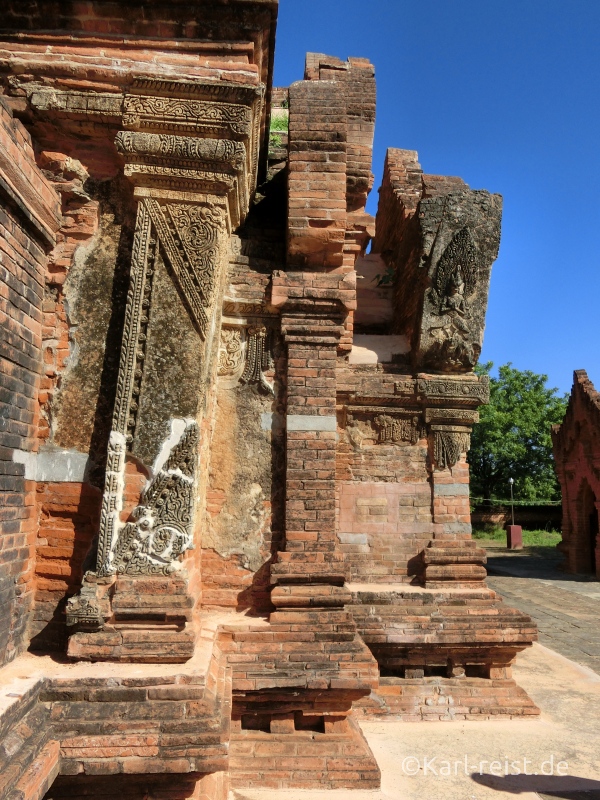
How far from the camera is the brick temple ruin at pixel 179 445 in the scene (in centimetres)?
352

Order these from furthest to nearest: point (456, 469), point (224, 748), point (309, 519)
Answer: point (456, 469) < point (309, 519) < point (224, 748)

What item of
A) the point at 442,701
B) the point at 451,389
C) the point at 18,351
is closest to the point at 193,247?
Result: the point at 18,351

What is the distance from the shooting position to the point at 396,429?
6504mm

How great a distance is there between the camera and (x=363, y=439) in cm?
649

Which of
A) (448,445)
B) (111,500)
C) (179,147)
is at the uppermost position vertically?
(179,147)

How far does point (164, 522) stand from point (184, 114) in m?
2.87

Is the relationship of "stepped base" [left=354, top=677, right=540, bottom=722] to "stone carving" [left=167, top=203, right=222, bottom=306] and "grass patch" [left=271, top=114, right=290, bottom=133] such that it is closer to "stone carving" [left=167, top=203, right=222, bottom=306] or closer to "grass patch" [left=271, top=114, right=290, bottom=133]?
"stone carving" [left=167, top=203, right=222, bottom=306]

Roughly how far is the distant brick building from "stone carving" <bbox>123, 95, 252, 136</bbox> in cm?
1684

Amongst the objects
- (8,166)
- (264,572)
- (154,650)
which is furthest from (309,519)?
(8,166)

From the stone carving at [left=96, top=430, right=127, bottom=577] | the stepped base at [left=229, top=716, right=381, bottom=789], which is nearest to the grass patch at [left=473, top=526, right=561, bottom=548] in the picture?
the stepped base at [left=229, top=716, right=381, bottom=789]

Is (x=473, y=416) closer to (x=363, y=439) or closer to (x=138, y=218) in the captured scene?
(x=363, y=439)

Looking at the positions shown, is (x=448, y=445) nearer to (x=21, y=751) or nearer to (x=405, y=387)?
Result: (x=405, y=387)

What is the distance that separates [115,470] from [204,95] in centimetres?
273

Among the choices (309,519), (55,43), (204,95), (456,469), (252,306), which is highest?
(55,43)
